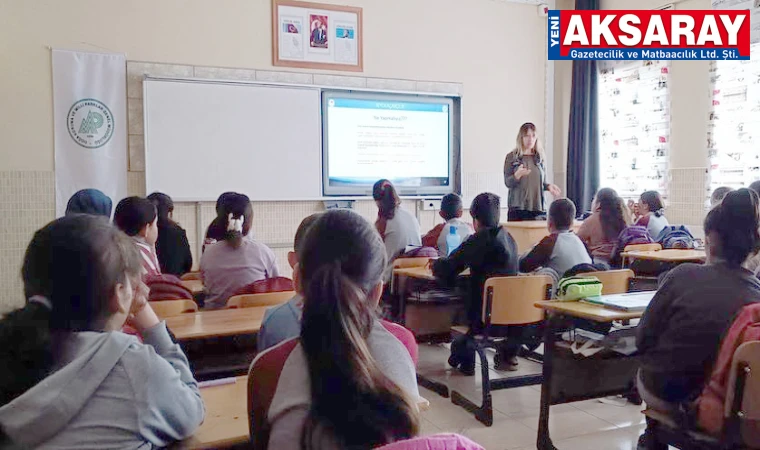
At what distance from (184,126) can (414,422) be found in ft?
17.0

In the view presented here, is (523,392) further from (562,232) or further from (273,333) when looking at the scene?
(273,333)

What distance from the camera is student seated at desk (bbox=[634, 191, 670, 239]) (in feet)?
17.2

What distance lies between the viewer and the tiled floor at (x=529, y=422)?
9.84 ft

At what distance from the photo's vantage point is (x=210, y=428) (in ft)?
4.69

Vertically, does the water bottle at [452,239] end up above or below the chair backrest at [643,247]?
above

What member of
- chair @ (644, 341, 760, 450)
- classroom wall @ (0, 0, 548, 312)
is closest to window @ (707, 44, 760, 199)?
classroom wall @ (0, 0, 548, 312)

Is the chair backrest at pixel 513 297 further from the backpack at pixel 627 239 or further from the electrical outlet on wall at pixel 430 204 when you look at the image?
the electrical outlet on wall at pixel 430 204

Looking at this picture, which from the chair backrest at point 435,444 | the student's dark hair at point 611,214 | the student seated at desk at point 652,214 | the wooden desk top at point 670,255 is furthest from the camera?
the student seated at desk at point 652,214

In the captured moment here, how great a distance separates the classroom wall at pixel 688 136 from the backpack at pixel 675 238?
42.6 inches

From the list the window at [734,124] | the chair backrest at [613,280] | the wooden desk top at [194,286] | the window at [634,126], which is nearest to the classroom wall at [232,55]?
the window at [634,126]

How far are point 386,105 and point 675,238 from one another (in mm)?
3133

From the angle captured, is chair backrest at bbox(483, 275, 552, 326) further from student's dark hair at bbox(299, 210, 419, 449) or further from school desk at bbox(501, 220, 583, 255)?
student's dark hair at bbox(299, 210, 419, 449)

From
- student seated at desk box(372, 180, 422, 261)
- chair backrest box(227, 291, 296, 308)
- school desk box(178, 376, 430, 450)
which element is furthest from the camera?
student seated at desk box(372, 180, 422, 261)

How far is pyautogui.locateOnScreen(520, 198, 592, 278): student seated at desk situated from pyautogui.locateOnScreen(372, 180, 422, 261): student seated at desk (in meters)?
1.07
